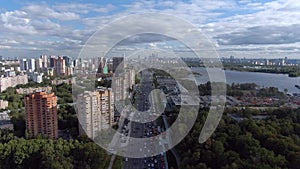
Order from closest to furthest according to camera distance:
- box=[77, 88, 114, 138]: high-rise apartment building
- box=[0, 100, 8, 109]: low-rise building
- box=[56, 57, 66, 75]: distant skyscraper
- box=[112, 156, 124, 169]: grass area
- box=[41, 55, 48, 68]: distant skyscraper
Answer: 1. box=[112, 156, 124, 169]: grass area
2. box=[77, 88, 114, 138]: high-rise apartment building
3. box=[0, 100, 8, 109]: low-rise building
4. box=[56, 57, 66, 75]: distant skyscraper
5. box=[41, 55, 48, 68]: distant skyscraper

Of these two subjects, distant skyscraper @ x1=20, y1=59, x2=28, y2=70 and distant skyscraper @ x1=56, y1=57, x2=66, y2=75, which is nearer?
distant skyscraper @ x1=56, y1=57, x2=66, y2=75

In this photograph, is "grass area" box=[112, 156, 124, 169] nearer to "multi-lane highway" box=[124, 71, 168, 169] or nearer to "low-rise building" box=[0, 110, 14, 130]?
"multi-lane highway" box=[124, 71, 168, 169]

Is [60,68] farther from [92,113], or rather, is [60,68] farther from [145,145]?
[145,145]

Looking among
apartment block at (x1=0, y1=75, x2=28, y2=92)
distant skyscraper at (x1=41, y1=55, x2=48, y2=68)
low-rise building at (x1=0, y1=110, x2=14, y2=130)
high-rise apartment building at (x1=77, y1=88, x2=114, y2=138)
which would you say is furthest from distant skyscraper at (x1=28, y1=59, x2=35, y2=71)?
high-rise apartment building at (x1=77, y1=88, x2=114, y2=138)

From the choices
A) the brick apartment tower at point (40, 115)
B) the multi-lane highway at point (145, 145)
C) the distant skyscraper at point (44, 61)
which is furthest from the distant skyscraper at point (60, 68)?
the brick apartment tower at point (40, 115)

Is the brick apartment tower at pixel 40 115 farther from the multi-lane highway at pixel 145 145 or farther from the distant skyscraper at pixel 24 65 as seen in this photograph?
the distant skyscraper at pixel 24 65

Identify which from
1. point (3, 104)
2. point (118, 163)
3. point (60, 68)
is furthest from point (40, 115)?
point (60, 68)

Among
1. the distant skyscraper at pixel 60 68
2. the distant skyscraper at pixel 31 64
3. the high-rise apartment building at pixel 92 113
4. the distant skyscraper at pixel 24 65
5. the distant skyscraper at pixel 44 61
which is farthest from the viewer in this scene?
the distant skyscraper at pixel 44 61

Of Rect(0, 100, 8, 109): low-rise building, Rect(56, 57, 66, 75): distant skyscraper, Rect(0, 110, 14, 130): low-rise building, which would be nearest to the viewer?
Rect(0, 110, 14, 130): low-rise building

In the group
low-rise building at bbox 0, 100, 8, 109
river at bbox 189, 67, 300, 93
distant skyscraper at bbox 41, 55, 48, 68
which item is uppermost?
distant skyscraper at bbox 41, 55, 48, 68
